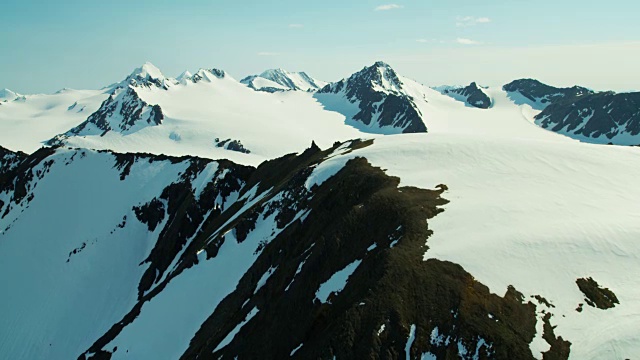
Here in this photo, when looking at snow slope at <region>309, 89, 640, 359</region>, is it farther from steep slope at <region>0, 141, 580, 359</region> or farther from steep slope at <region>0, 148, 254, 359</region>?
steep slope at <region>0, 148, 254, 359</region>

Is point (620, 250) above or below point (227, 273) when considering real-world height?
above

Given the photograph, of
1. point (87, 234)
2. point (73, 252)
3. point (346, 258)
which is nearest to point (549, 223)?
point (346, 258)

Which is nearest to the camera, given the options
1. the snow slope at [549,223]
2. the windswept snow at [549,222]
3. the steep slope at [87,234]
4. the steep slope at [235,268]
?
the snow slope at [549,223]

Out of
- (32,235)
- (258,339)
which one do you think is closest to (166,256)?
(32,235)

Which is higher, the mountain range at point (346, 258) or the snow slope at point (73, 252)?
the mountain range at point (346, 258)

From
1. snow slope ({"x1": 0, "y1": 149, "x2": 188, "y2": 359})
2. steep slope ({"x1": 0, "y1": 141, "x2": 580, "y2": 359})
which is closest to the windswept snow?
steep slope ({"x1": 0, "y1": 141, "x2": 580, "y2": 359})

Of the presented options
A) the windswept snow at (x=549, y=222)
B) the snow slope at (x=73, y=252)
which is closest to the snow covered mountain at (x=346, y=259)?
the windswept snow at (x=549, y=222)

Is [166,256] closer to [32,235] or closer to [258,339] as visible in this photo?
[32,235]

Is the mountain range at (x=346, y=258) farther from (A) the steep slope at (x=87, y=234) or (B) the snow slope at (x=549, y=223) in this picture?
(A) the steep slope at (x=87, y=234)

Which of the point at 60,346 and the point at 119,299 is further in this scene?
the point at 119,299
